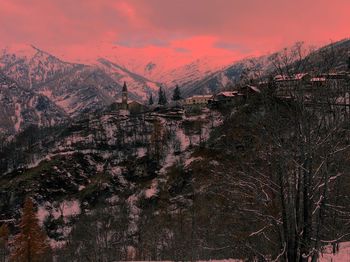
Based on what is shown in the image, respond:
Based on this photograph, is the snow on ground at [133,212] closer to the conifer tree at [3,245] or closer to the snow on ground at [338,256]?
the conifer tree at [3,245]

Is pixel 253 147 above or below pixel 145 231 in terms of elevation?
above

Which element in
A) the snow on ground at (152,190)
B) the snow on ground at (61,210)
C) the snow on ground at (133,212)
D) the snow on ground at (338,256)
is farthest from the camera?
the snow on ground at (61,210)

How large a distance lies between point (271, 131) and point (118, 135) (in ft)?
617

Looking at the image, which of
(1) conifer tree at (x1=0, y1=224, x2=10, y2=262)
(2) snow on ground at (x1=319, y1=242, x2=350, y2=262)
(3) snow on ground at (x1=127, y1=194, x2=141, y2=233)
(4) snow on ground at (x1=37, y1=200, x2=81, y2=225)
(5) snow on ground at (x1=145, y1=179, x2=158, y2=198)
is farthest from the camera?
(4) snow on ground at (x1=37, y1=200, x2=81, y2=225)

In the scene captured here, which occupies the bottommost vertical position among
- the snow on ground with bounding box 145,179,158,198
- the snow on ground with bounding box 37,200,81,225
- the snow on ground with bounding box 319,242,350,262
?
the snow on ground with bounding box 37,200,81,225

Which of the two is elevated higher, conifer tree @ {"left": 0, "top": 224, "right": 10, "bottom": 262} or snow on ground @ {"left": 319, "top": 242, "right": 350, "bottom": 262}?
snow on ground @ {"left": 319, "top": 242, "right": 350, "bottom": 262}

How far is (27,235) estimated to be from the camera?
66312 mm

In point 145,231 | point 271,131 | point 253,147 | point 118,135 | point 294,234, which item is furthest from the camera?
point 118,135

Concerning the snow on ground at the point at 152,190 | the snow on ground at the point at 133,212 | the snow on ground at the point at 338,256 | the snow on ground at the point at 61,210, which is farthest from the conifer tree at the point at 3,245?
the snow on ground at the point at 338,256

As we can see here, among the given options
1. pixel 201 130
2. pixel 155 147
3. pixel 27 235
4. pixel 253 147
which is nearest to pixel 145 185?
pixel 155 147

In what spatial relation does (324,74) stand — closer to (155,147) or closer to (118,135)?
(155,147)

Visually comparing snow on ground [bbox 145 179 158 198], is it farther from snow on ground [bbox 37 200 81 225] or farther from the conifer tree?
the conifer tree

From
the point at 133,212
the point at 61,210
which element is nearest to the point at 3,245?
the point at 133,212

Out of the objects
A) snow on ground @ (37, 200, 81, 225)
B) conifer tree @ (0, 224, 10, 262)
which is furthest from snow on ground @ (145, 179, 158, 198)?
conifer tree @ (0, 224, 10, 262)
